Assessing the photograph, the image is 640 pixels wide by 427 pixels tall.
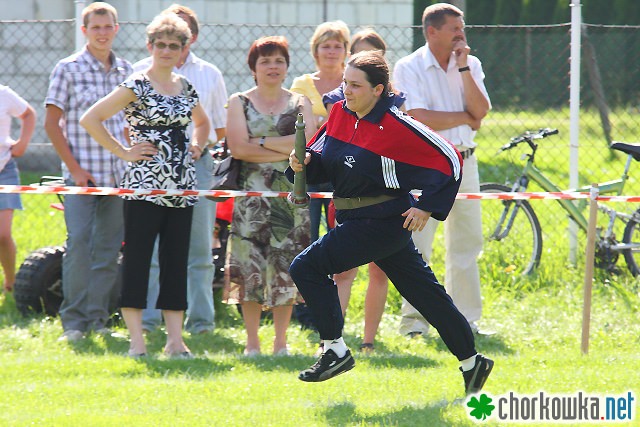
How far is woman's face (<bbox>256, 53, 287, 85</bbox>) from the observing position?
6.97m

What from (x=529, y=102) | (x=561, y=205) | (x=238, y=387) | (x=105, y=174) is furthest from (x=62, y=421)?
(x=529, y=102)

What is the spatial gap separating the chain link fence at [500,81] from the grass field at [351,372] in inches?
60.6

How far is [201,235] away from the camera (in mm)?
7891

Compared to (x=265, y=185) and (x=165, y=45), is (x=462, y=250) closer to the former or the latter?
(x=265, y=185)

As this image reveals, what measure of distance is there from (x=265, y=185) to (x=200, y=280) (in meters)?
1.23

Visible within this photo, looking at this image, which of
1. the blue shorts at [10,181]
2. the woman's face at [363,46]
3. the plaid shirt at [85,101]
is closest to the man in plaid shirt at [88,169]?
the plaid shirt at [85,101]

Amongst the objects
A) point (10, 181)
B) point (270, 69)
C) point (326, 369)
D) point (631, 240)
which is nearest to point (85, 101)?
point (10, 181)

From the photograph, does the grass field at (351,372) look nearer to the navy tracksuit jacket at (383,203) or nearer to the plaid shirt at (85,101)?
the navy tracksuit jacket at (383,203)

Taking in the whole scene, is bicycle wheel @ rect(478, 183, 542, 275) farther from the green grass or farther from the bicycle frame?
the green grass

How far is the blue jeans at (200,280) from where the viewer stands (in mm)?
7883

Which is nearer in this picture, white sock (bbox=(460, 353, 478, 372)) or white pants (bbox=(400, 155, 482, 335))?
white sock (bbox=(460, 353, 478, 372))

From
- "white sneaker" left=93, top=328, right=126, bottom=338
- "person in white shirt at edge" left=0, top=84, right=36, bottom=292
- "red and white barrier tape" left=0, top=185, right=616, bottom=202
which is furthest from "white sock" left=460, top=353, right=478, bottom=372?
"person in white shirt at edge" left=0, top=84, right=36, bottom=292

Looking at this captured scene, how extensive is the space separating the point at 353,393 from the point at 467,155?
8.14 feet

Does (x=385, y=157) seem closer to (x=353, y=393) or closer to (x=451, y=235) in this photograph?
(x=353, y=393)
